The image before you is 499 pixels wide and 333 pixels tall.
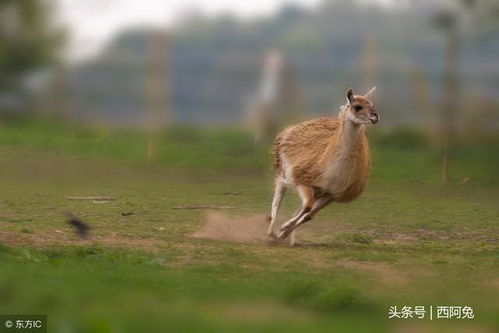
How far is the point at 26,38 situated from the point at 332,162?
18.3ft

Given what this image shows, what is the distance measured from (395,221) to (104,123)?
7.85 metres

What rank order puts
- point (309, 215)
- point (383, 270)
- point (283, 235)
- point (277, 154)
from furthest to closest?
point (277, 154) → point (283, 235) → point (309, 215) → point (383, 270)

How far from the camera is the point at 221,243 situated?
11117mm

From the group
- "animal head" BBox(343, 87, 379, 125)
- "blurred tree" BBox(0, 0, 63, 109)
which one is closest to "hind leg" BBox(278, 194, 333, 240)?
"animal head" BBox(343, 87, 379, 125)

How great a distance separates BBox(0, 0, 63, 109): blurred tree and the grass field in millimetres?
1301

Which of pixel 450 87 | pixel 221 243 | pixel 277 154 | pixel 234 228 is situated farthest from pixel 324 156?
pixel 450 87

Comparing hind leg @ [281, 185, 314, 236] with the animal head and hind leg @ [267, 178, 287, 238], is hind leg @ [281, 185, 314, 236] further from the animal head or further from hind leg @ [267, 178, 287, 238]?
the animal head

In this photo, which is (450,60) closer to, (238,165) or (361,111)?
(238,165)

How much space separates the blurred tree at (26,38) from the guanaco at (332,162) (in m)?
4.67

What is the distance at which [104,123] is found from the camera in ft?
65.1

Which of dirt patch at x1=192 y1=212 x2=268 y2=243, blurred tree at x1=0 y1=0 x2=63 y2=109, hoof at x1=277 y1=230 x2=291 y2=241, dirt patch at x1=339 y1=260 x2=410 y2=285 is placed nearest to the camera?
dirt patch at x1=339 y1=260 x2=410 y2=285

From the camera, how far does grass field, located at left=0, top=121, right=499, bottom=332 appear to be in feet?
23.6

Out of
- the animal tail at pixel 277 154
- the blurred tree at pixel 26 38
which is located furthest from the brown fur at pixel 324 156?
the blurred tree at pixel 26 38

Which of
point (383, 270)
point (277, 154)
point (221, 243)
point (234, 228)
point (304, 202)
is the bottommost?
point (383, 270)
